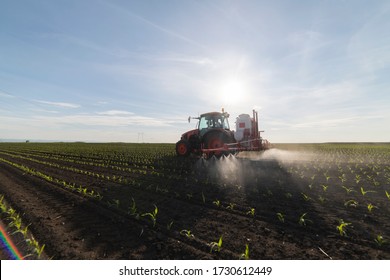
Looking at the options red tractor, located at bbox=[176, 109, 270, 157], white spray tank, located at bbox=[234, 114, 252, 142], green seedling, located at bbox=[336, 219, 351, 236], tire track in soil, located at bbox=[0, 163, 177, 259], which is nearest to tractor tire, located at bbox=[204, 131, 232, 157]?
red tractor, located at bbox=[176, 109, 270, 157]

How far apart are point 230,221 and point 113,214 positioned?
2.51m

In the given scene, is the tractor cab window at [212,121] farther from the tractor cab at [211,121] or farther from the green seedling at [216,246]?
the green seedling at [216,246]

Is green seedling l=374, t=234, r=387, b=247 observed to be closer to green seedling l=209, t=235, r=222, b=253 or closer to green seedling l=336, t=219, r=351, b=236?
green seedling l=336, t=219, r=351, b=236

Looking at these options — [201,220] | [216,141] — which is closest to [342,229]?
[201,220]

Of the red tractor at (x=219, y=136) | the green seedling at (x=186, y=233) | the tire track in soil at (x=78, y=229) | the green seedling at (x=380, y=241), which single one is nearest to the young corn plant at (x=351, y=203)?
the green seedling at (x=380, y=241)

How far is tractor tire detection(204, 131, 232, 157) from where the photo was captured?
43.1 feet

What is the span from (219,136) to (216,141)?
1.10 ft

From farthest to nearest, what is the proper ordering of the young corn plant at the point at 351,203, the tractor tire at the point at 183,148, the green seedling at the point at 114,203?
the tractor tire at the point at 183,148 < the green seedling at the point at 114,203 < the young corn plant at the point at 351,203

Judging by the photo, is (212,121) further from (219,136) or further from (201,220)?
(201,220)

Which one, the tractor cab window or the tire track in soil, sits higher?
the tractor cab window

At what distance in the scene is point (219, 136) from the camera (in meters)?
13.3

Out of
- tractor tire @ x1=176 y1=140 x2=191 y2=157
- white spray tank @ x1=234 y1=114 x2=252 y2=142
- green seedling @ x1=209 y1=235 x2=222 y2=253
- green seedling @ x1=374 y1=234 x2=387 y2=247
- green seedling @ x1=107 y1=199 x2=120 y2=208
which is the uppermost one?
white spray tank @ x1=234 y1=114 x2=252 y2=142

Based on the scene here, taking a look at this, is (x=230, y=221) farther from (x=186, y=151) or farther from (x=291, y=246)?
(x=186, y=151)

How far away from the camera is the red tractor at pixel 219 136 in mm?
13398
